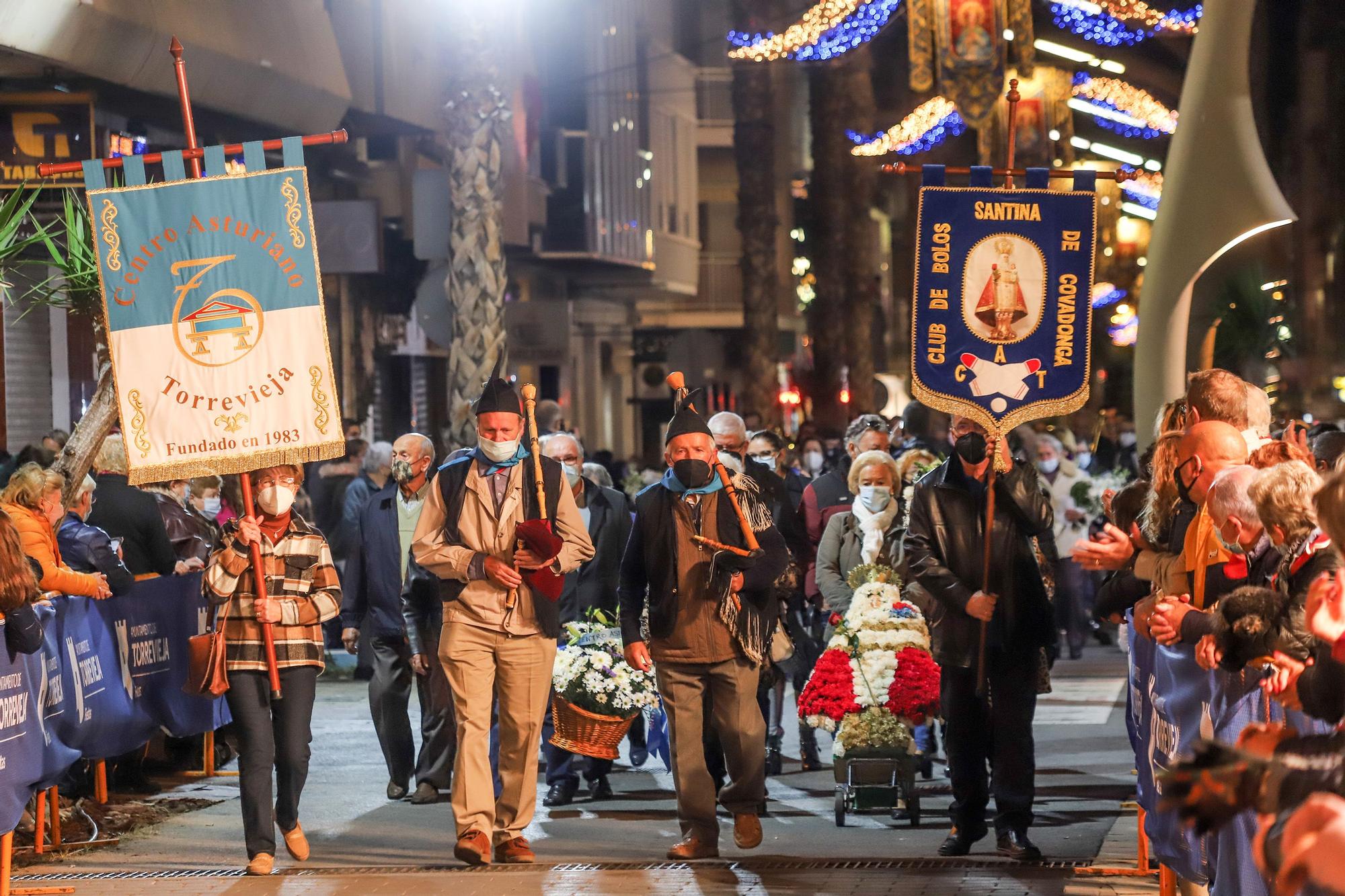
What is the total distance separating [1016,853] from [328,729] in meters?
6.58

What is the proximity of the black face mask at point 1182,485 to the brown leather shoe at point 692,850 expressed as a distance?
9.23 feet

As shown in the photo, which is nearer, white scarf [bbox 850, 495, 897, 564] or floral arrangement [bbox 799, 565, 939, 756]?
floral arrangement [bbox 799, 565, 939, 756]

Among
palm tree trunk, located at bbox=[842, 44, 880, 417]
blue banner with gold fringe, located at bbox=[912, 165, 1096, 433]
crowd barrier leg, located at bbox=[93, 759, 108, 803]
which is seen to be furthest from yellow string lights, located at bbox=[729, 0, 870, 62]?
crowd barrier leg, located at bbox=[93, 759, 108, 803]

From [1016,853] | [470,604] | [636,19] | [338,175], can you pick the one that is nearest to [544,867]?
[470,604]

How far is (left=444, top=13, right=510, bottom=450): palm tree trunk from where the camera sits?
17.6 meters

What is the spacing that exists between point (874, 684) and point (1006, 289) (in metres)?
2.12

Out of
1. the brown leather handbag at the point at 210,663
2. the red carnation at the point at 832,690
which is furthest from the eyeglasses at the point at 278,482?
the red carnation at the point at 832,690

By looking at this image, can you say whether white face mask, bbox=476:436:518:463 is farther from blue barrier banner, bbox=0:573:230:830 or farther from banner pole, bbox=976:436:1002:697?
banner pole, bbox=976:436:1002:697

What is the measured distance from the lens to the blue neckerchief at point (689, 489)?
364 inches

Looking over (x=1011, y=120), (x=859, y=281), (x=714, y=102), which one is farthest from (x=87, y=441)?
(x=714, y=102)

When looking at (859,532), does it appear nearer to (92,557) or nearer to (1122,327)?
(92,557)

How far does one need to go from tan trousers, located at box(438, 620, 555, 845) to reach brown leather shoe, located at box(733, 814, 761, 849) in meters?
0.95

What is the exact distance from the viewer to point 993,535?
9344 mm

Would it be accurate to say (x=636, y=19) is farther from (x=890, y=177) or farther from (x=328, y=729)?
(x=328, y=729)
